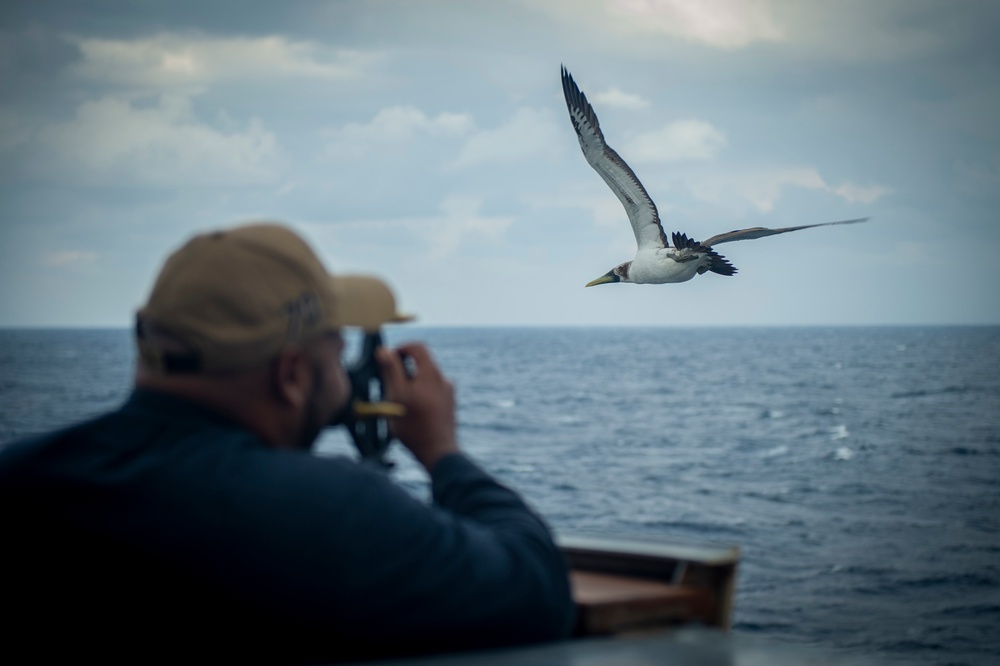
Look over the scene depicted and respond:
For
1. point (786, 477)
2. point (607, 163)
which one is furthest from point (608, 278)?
point (786, 477)

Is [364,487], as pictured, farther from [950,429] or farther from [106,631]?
[950,429]

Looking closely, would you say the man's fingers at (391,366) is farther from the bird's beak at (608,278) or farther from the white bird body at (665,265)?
the bird's beak at (608,278)

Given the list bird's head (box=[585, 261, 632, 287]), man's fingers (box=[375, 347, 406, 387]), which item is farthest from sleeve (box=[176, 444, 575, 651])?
bird's head (box=[585, 261, 632, 287])

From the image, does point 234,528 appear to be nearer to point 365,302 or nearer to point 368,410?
point 368,410

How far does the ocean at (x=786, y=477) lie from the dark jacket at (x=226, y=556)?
70cm

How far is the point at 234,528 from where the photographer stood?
68.7 inches

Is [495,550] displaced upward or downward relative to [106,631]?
upward

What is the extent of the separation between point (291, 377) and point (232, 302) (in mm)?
183

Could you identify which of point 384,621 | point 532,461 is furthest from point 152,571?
point 532,461

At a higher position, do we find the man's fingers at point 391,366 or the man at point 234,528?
the man's fingers at point 391,366

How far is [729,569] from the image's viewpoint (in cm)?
239

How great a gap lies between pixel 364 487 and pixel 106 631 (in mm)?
475

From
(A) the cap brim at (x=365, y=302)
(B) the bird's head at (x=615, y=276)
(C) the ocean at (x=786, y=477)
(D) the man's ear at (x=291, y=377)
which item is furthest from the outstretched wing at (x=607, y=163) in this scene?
(D) the man's ear at (x=291, y=377)

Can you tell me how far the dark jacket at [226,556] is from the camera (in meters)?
1.75
